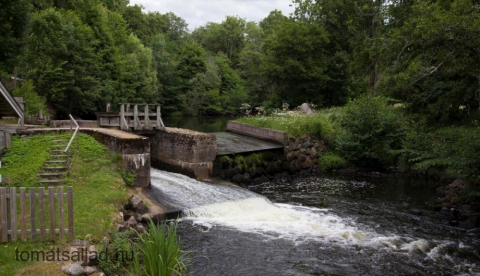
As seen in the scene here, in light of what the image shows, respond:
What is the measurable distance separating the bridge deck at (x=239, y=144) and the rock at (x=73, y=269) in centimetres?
1228

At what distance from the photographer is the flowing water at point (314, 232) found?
9164 mm

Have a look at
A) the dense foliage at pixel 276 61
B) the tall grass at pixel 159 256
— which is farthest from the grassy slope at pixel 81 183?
the dense foliage at pixel 276 61

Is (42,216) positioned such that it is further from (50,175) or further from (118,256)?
(50,175)

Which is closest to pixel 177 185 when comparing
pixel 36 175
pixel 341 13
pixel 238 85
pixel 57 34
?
pixel 36 175

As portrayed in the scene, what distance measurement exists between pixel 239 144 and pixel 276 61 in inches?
644

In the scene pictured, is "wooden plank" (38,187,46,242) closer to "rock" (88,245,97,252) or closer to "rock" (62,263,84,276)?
"rock" (88,245,97,252)

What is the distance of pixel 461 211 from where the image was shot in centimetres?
1383

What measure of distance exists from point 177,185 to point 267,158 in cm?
731

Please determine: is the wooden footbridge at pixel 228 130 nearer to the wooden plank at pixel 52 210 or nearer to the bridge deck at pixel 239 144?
the bridge deck at pixel 239 144

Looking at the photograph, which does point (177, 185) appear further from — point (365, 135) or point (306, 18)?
point (306, 18)

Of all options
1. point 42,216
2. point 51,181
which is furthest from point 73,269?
point 51,181

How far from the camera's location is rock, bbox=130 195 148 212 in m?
11.7

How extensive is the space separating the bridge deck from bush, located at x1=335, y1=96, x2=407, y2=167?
3.99 m

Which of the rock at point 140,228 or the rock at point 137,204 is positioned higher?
the rock at point 137,204
